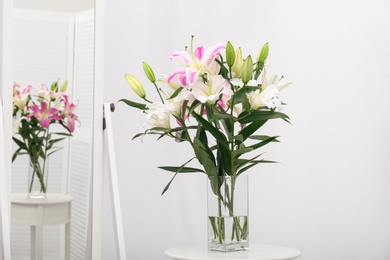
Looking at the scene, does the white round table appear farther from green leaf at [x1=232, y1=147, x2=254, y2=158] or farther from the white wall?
the white wall

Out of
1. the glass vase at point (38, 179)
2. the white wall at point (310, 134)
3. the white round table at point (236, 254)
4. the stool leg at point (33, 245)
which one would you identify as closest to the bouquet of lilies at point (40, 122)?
the glass vase at point (38, 179)

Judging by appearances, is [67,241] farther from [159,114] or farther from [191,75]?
Answer: [191,75]

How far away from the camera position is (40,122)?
254 centimetres

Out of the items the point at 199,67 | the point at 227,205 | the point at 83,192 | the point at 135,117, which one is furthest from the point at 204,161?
the point at 135,117

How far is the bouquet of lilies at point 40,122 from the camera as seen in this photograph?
8.15 ft

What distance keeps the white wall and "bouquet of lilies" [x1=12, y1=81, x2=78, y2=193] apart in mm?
559

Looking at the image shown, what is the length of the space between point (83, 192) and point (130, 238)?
577mm

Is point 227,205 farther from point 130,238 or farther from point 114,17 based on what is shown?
point 114,17

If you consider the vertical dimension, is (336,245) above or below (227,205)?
below

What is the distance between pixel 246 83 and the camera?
1989 mm

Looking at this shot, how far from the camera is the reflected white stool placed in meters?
2.47

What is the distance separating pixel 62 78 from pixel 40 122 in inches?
7.1

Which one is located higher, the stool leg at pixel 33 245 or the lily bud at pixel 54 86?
the lily bud at pixel 54 86

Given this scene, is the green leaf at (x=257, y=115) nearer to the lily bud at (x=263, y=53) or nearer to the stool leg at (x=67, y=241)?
the lily bud at (x=263, y=53)
